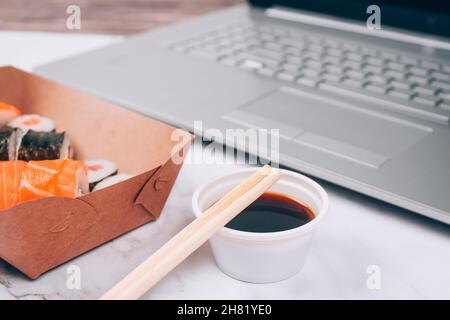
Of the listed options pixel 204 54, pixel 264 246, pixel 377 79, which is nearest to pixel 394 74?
pixel 377 79

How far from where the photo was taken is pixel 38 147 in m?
0.56

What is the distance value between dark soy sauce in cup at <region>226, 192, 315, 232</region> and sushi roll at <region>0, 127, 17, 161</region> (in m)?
0.26

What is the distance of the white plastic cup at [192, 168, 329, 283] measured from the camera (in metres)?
0.39

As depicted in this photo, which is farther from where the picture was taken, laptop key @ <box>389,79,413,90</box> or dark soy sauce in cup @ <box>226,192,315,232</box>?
laptop key @ <box>389,79,413,90</box>

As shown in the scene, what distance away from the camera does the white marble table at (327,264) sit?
0.41 m

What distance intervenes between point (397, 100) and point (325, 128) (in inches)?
4.5

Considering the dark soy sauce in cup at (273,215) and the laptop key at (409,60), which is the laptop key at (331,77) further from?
the dark soy sauce in cup at (273,215)

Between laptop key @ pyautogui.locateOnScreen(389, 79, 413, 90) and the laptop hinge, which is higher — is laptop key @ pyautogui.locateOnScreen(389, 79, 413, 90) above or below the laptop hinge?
below

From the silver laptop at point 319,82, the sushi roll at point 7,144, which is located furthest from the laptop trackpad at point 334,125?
the sushi roll at point 7,144

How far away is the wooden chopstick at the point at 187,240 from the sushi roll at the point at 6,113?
316mm

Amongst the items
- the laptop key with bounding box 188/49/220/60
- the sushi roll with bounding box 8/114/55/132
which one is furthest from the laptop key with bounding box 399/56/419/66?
the sushi roll with bounding box 8/114/55/132

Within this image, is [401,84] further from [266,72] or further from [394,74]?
[266,72]

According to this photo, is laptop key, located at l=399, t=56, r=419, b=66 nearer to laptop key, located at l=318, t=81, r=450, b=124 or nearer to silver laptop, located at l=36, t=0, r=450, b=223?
silver laptop, located at l=36, t=0, r=450, b=223
